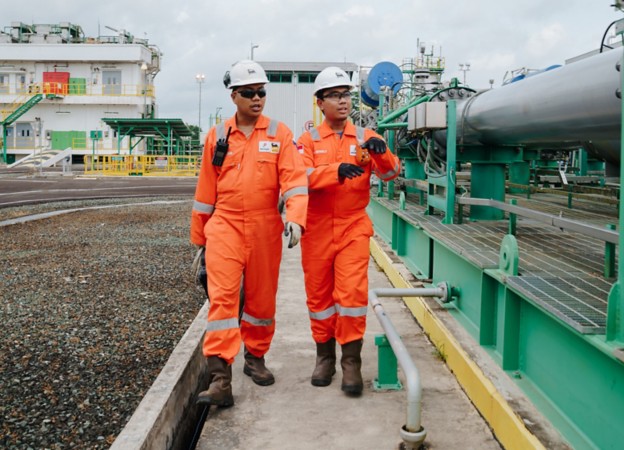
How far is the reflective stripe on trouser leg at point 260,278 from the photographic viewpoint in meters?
3.51

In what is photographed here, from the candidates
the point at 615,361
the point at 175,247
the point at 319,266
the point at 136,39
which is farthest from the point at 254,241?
the point at 136,39

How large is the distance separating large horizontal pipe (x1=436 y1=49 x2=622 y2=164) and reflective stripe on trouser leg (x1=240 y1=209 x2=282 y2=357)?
5.52 feet

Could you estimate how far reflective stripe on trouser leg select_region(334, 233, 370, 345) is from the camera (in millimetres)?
3604

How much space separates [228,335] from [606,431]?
1862mm

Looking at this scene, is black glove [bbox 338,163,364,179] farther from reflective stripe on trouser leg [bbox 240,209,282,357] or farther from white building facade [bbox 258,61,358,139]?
white building facade [bbox 258,61,358,139]

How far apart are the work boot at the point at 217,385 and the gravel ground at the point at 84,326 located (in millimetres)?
490

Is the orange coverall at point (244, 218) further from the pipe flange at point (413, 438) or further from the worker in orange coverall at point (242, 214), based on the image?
the pipe flange at point (413, 438)

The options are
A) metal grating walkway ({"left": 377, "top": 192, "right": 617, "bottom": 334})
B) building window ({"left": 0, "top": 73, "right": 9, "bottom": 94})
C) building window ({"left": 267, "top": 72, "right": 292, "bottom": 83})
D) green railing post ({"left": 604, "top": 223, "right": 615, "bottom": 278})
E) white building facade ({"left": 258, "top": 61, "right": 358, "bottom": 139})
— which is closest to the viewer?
metal grating walkway ({"left": 377, "top": 192, "right": 617, "bottom": 334})

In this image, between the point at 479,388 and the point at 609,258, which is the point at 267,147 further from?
the point at 609,258

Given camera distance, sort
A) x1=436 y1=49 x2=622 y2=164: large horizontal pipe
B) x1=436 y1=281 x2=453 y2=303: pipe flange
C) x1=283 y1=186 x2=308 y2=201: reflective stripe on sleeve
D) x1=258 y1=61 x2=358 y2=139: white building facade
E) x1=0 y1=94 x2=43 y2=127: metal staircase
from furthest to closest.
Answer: x1=0 y1=94 x2=43 y2=127: metal staircase → x1=258 y1=61 x2=358 y2=139: white building facade → x1=436 y1=281 x2=453 y2=303: pipe flange → x1=283 y1=186 x2=308 y2=201: reflective stripe on sleeve → x1=436 y1=49 x2=622 y2=164: large horizontal pipe

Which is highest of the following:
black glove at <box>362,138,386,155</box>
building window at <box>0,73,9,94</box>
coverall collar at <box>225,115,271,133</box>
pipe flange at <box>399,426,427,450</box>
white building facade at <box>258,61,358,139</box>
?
building window at <box>0,73,9,94</box>

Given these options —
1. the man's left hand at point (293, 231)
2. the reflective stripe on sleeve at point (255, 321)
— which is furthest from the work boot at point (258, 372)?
the man's left hand at point (293, 231)

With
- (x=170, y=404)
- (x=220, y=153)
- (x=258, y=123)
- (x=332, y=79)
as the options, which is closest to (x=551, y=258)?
(x=332, y=79)

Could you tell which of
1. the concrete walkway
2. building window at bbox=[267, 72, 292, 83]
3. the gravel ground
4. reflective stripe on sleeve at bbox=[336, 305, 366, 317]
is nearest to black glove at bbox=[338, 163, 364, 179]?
reflective stripe on sleeve at bbox=[336, 305, 366, 317]
